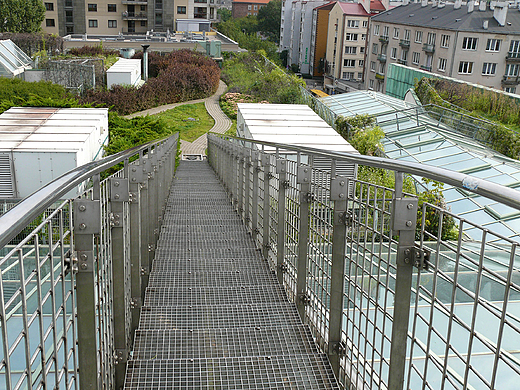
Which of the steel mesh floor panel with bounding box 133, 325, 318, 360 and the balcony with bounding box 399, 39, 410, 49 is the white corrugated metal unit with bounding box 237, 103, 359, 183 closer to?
the steel mesh floor panel with bounding box 133, 325, 318, 360

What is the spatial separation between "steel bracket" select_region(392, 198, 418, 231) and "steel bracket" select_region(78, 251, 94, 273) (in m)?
1.42

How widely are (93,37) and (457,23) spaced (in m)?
35.8

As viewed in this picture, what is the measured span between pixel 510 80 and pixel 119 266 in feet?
158

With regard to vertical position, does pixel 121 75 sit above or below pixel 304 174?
below

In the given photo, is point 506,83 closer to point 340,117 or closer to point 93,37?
point 340,117

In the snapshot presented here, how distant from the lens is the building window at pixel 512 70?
44688 millimetres

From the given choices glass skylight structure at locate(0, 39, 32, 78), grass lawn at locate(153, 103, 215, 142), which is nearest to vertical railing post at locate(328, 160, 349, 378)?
grass lawn at locate(153, 103, 215, 142)

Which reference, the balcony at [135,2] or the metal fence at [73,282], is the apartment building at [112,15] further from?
the metal fence at [73,282]

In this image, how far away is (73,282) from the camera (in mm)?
2383

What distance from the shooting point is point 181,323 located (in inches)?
175

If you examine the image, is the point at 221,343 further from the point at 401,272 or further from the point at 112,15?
the point at 112,15

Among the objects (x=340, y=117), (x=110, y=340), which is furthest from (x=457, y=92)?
(x=110, y=340)

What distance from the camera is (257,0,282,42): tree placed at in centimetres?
10469

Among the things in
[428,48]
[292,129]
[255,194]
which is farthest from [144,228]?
[428,48]
